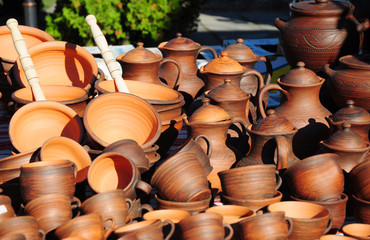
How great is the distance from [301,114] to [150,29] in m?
4.07

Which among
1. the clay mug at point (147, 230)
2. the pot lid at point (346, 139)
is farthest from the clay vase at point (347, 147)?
the clay mug at point (147, 230)

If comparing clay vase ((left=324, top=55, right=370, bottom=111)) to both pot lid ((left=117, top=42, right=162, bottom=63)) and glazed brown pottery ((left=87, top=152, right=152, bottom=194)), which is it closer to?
pot lid ((left=117, top=42, right=162, bottom=63))

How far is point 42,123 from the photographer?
265cm

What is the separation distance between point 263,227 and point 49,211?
73 cm

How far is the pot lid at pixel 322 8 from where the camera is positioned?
300 cm

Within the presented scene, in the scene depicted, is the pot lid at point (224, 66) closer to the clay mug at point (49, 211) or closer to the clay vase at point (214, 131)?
the clay vase at point (214, 131)

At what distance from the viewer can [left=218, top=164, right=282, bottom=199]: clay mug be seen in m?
2.07

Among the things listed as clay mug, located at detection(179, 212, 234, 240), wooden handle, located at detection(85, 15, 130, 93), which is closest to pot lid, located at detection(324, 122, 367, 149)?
clay mug, located at detection(179, 212, 234, 240)

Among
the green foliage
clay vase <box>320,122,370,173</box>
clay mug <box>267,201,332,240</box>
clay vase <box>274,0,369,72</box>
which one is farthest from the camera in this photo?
the green foliage

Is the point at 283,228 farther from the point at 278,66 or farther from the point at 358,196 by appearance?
the point at 278,66

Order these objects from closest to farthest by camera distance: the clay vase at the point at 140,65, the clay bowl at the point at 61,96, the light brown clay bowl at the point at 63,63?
the clay bowl at the point at 61,96
the clay vase at the point at 140,65
the light brown clay bowl at the point at 63,63

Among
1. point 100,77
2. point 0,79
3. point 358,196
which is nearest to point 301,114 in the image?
point 358,196

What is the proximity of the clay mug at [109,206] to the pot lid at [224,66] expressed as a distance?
1.05m

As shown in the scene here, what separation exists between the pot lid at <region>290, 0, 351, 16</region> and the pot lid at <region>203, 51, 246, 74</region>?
511 millimetres
